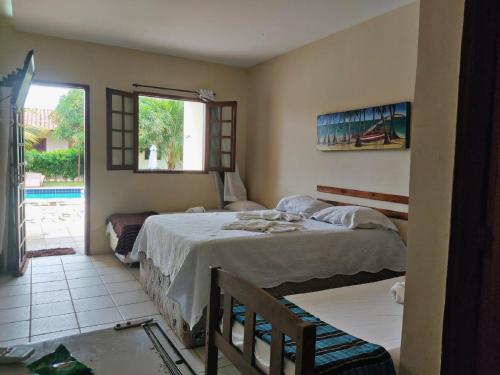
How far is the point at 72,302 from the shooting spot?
10.8ft

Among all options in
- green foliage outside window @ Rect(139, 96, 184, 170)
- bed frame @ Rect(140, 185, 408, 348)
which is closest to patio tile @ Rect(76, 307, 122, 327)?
bed frame @ Rect(140, 185, 408, 348)

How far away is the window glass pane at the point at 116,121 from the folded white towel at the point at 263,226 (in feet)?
8.08

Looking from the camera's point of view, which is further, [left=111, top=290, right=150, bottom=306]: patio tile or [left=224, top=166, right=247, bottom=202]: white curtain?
[left=224, top=166, right=247, bottom=202]: white curtain

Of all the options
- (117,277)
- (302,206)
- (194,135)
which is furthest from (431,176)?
(194,135)

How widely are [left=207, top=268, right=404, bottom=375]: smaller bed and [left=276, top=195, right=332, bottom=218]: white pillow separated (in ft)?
5.63

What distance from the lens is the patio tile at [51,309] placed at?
3.04m

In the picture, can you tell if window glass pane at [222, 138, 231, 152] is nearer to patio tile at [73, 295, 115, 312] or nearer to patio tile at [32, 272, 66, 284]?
patio tile at [32, 272, 66, 284]

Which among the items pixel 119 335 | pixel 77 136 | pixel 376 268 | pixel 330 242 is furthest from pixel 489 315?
pixel 77 136

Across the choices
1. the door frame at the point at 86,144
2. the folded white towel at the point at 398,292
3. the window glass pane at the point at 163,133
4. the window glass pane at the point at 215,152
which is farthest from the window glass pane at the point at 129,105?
the folded white towel at the point at 398,292

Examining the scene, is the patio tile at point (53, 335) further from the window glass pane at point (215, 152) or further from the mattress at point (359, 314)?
the window glass pane at point (215, 152)

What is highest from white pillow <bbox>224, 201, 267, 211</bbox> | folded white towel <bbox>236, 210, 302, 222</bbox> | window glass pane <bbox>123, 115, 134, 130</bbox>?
window glass pane <bbox>123, 115, 134, 130</bbox>

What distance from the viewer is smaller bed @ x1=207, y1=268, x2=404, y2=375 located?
3.56 feet

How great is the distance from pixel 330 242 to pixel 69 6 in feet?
10.6

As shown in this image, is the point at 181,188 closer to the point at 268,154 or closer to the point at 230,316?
the point at 268,154
